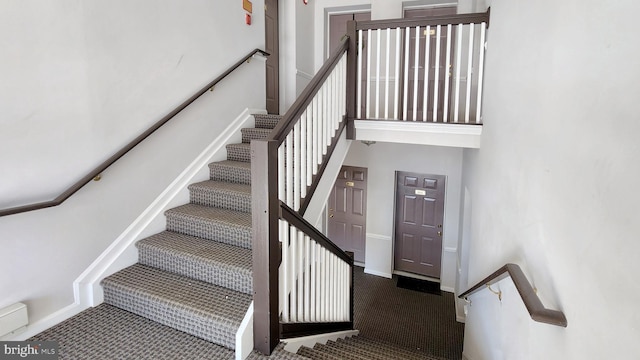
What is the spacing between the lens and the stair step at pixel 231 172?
9.96ft

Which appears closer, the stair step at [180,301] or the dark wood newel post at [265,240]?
the dark wood newel post at [265,240]

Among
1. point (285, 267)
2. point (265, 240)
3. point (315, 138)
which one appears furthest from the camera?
point (315, 138)

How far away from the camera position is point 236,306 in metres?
2.03

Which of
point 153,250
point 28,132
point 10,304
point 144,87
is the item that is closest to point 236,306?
point 153,250

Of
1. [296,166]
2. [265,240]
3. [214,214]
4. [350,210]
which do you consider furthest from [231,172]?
[350,210]

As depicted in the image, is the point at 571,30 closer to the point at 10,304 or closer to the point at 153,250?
the point at 153,250

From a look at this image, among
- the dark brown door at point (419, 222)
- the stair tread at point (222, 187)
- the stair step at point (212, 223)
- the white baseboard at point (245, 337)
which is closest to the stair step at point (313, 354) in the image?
the white baseboard at point (245, 337)

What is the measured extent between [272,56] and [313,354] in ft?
13.3

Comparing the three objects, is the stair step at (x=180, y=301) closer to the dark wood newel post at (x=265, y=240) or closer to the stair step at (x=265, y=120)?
the dark wood newel post at (x=265, y=240)

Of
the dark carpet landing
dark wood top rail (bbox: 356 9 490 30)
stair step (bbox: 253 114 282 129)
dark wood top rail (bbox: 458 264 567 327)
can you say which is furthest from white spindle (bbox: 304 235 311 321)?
the dark carpet landing

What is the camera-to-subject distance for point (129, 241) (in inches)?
97.3

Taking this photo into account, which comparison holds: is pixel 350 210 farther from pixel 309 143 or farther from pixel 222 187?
pixel 309 143

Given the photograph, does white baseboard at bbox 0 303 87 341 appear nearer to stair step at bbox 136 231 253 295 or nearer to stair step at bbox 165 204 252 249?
stair step at bbox 136 231 253 295

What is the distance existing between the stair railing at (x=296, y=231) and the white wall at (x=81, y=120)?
46.0 inches
